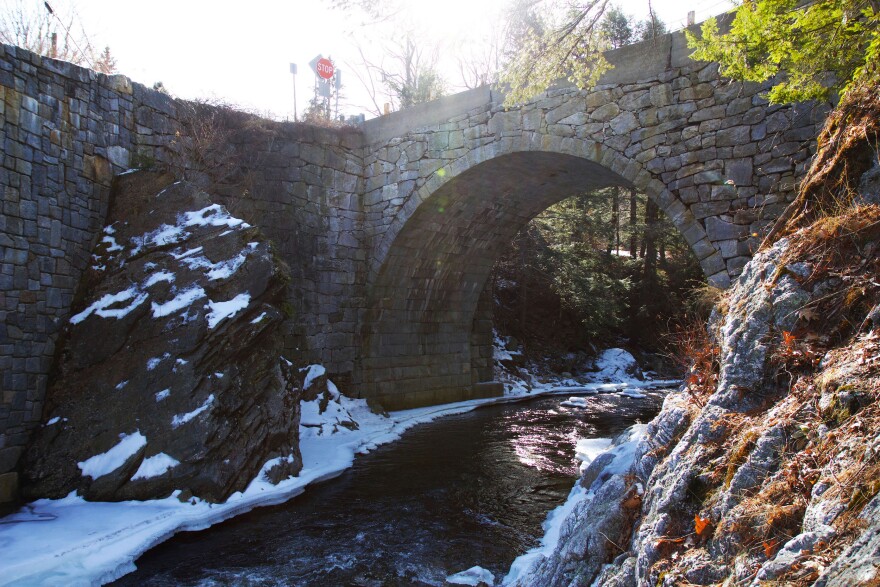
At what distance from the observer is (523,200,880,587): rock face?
6.19 feet

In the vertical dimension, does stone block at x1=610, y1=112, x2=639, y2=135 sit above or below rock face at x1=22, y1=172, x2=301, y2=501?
above

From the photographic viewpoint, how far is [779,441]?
2416 mm

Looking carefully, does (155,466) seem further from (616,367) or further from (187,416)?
(616,367)

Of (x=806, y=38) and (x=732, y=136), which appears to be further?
(x=732, y=136)

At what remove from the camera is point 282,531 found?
16.7 ft

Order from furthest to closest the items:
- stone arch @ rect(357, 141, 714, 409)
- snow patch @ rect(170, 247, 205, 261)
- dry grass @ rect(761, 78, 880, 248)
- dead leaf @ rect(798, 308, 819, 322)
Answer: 1. stone arch @ rect(357, 141, 714, 409)
2. snow patch @ rect(170, 247, 205, 261)
3. dry grass @ rect(761, 78, 880, 248)
4. dead leaf @ rect(798, 308, 819, 322)

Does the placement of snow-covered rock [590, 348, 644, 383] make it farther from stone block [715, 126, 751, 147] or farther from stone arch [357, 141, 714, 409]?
stone block [715, 126, 751, 147]

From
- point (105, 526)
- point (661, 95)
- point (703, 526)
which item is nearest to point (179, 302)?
point (105, 526)

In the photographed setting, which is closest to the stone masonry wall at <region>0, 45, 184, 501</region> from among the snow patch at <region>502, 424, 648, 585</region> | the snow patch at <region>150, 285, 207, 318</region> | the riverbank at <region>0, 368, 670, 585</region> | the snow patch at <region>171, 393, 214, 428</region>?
the riverbank at <region>0, 368, 670, 585</region>

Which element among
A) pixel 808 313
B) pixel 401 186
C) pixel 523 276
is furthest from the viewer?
pixel 523 276

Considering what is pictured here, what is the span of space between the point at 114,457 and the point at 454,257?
24.4 ft

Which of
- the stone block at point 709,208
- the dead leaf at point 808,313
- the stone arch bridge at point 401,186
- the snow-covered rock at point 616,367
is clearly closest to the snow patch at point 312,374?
the stone arch bridge at point 401,186

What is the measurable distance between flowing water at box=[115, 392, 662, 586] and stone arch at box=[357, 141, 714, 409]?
3000 millimetres

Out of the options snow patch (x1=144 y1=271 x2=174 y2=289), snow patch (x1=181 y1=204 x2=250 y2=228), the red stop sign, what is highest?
the red stop sign
